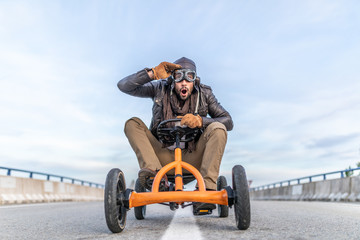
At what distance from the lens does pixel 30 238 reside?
342 centimetres

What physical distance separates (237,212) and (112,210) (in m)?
1.17

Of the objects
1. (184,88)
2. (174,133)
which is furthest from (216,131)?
(184,88)

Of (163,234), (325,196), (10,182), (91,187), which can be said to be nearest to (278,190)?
(325,196)

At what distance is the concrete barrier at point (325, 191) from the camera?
12133 mm

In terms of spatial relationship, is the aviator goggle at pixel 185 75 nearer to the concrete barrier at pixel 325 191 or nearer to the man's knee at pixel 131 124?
the man's knee at pixel 131 124

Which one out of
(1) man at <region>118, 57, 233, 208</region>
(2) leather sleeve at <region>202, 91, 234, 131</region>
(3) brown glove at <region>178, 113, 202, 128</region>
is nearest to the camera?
(3) brown glove at <region>178, 113, 202, 128</region>

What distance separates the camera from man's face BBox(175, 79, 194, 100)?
186 inches

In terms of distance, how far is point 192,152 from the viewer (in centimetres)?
472

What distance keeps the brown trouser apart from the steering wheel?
14 centimetres

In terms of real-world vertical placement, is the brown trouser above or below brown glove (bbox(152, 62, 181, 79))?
below

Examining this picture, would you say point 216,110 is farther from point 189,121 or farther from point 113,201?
point 113,201

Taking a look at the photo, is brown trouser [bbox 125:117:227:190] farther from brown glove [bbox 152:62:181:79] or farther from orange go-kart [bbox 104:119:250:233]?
brown glove [bbox 152:62:181:79]

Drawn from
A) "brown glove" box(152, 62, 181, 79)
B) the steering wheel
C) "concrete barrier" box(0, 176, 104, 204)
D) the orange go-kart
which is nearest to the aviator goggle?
"brown glove" box(152, 62, 181, 79)

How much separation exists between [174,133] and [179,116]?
204mm
